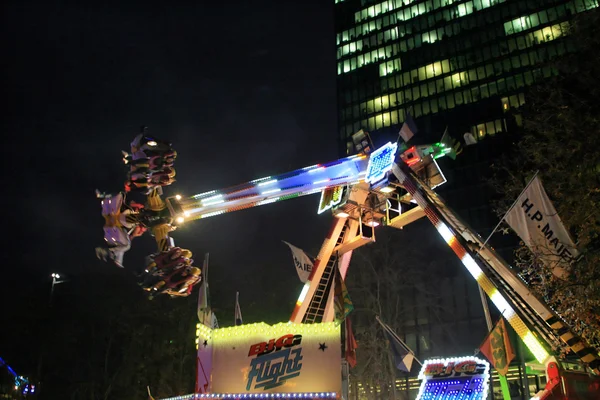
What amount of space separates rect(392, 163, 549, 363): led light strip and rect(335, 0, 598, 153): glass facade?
55.4 meters

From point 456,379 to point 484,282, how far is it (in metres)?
4.68

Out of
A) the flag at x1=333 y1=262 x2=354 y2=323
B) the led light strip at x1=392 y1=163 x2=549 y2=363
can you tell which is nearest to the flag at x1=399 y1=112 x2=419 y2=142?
the led light strip at x1=392 y1=163 x2=549 y2=363

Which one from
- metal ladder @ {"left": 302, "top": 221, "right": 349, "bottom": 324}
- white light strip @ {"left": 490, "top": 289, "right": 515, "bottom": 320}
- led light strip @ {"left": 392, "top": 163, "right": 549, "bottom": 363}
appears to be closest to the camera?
led light strip @ {"left": 392, "top": 163, "right": 549, "bottom": 363}

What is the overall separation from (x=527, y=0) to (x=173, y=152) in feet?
239

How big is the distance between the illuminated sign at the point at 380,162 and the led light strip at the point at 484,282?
0.57m

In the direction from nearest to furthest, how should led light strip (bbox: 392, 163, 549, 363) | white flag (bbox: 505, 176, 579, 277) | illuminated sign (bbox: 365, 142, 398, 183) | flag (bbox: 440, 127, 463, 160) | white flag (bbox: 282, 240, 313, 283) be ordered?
led light strip (bbox: 392, 163, 549, 363) < white flag (bbox: 505, 176, 579, 277) < illuminated sign (bbox: 365, 142, 398, 183) < flag (bbox: 440, 127, 463, 160) < white flag (bbox: 282, 240, 313, 283)

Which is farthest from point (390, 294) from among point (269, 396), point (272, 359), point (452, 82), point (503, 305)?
point (452, 82)

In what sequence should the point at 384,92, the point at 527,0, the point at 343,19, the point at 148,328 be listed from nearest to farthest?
the point at 148,328 → the point at 527,0 → the point at 384,92 → the point at 343,19

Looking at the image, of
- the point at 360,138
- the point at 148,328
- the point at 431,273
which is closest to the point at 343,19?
Answer: the point at 431,273

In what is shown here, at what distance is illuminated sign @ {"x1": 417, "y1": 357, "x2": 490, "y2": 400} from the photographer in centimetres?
1457

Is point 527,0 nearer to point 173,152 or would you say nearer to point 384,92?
point 384,92

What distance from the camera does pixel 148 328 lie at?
3909 cm

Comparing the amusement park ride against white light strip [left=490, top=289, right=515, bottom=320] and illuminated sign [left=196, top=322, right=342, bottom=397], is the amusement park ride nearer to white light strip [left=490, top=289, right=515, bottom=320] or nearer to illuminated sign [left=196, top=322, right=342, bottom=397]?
illuminated sign [left=196, top=322, right=342, bottom=397]

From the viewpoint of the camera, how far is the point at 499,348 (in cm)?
1304
